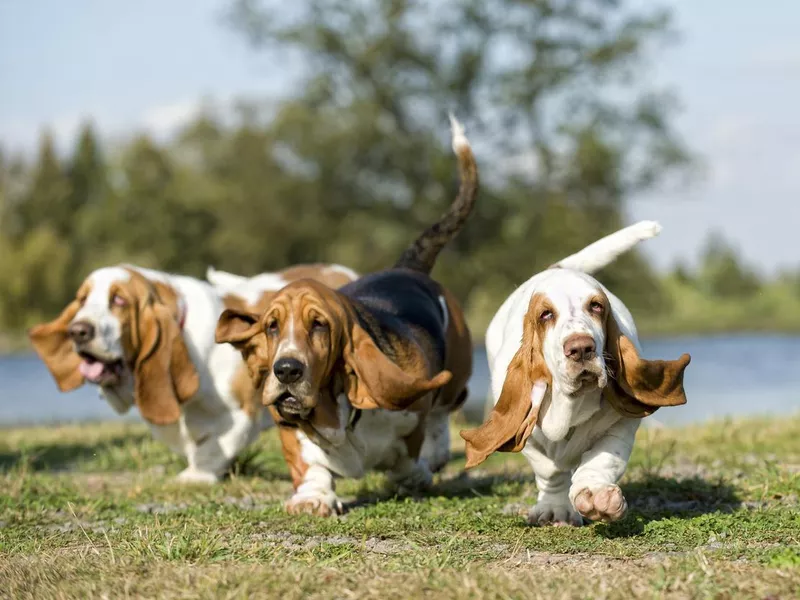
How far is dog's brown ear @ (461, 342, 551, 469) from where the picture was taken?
4.70 meters

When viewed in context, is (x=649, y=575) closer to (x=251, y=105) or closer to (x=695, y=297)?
(x=251, y=105)

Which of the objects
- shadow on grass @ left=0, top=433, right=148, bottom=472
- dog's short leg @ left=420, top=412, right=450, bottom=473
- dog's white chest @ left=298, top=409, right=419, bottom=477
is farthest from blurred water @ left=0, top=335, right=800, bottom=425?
dog's white chest @ left=298, top=409, right=419, bottom=477

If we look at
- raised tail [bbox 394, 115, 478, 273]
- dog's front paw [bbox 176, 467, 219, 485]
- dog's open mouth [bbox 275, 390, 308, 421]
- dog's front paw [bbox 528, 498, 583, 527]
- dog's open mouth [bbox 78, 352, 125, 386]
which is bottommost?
dog's front paw [bbox 176, 467, 219, 485]

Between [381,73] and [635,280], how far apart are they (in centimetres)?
833

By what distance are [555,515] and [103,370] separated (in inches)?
125

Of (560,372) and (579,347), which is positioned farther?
(560,372)

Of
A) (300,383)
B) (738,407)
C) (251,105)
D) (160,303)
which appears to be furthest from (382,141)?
(300,383)

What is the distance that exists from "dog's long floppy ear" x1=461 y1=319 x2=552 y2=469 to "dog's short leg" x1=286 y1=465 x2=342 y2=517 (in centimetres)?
119

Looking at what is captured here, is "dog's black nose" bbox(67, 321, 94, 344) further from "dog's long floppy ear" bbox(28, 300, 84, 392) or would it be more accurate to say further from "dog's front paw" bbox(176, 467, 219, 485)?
"dog's front paw" bbox(176, 467, 219, 485)

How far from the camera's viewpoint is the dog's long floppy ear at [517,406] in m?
4.70

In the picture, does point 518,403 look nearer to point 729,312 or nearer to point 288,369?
point 288,369

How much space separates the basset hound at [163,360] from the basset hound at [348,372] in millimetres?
1100

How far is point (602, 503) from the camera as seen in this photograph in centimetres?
461

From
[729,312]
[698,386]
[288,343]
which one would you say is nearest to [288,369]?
[288,343]
